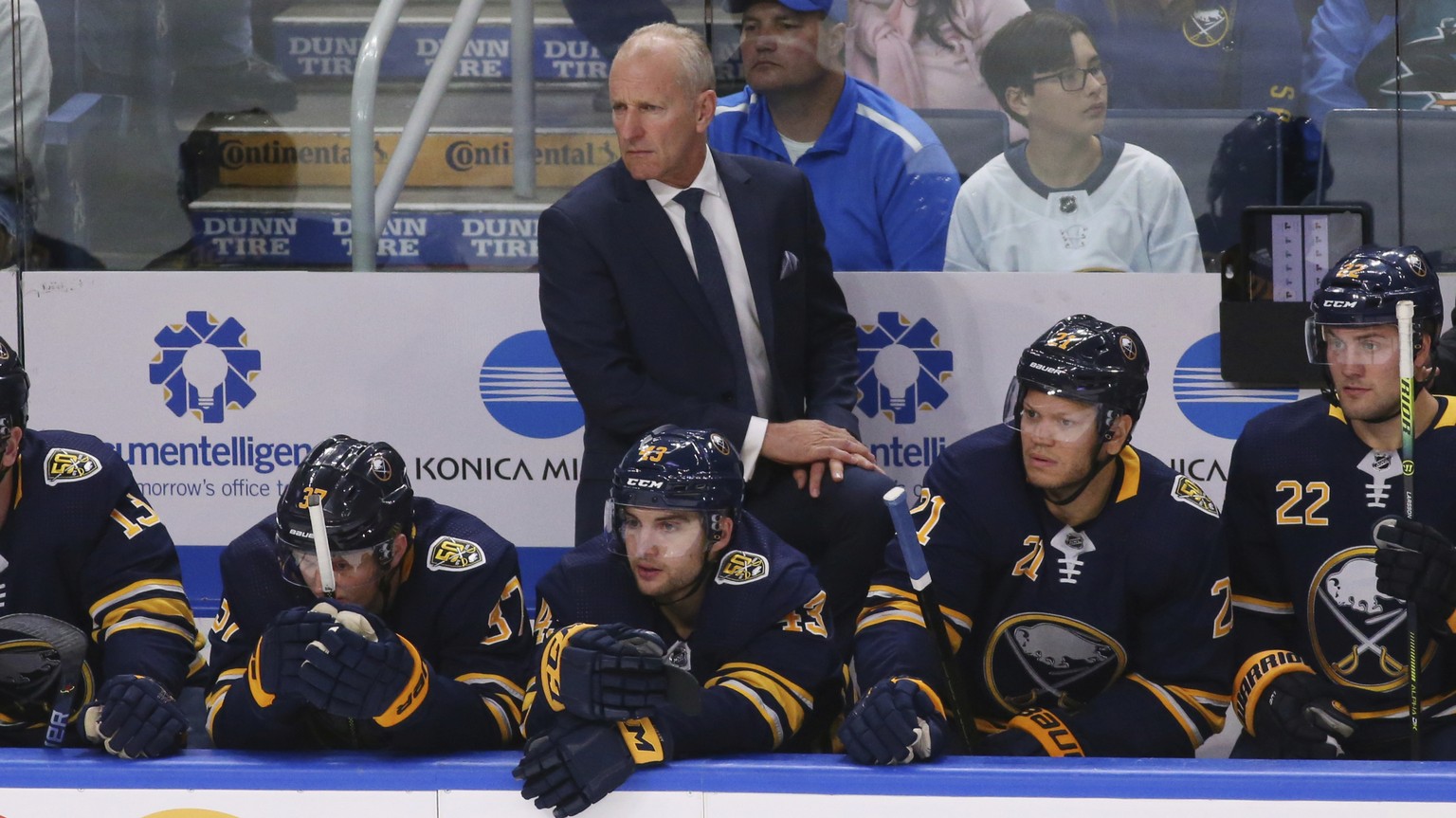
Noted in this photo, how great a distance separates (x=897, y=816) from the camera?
8.36 feet

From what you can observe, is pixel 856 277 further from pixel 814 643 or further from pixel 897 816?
pixel 897 816

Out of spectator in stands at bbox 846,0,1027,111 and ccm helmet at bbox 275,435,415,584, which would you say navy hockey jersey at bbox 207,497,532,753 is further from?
spectator in stands at bbox 846,0,1027,111

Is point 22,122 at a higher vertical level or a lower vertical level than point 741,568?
higher

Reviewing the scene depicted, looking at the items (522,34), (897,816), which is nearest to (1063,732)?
(897,816)

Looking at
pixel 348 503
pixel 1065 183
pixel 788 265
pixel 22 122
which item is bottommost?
pixel 348 503

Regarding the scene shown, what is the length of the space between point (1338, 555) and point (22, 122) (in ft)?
11.4

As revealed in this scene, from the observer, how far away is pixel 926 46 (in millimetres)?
4426

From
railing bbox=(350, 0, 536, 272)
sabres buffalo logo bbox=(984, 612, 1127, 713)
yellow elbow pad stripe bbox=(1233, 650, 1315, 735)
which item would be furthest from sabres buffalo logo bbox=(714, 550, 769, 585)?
railing bbox=(350, 0, 536, 272)

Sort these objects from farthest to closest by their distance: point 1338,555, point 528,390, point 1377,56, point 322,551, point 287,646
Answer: point 528,390 → point 1377,56 → point 1338,555 → point 322,551 → point 287,646

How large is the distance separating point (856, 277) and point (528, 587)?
3.82 feet

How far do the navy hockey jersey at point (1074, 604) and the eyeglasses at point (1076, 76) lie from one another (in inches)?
52.5

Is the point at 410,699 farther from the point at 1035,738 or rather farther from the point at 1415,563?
the point at 1415,563

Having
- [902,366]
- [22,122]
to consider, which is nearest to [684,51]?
[902,366]

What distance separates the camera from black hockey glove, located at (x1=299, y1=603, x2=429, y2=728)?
275 centimetres
